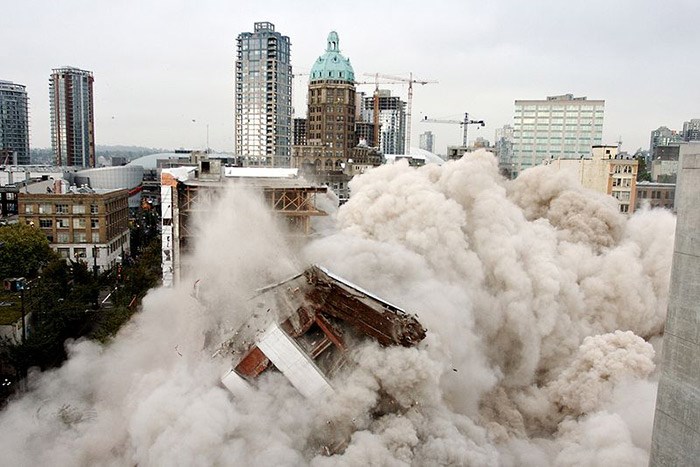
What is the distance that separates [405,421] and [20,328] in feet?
58.0

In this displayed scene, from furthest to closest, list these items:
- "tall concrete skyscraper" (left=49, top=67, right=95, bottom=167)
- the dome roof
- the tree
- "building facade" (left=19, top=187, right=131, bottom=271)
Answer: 1. "tall concrete skyscraper" (left=49, top=67, right=95, bottom=167)
2. the dome roof
3. "building facade" (left=19, top=187, right=131, bottom=271)
4. the tree

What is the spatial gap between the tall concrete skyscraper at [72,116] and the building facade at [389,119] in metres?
50.5

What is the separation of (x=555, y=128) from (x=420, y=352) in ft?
198

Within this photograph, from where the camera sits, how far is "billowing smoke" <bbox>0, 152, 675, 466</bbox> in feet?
40.7

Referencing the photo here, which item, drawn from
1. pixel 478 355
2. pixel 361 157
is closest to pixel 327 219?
pixel 478 355

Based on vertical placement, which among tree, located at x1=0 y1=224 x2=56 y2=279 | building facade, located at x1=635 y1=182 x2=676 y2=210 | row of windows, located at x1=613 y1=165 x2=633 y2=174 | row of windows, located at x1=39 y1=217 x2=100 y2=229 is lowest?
tree, located at x1=0 y1=224 x2=56 y2=279

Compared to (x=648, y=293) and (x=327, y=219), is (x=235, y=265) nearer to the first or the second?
(x=327, y=219)

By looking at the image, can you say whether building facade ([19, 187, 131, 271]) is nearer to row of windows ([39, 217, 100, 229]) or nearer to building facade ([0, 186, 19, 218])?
row of windows ([39, 217, 100, 229])

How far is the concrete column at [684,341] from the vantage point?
9.34 meters

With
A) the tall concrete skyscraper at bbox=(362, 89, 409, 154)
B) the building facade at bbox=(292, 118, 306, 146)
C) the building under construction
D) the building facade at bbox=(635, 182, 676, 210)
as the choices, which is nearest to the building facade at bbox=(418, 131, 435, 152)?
the tall concrete skyscraper at bbox=(362, 89, 409, 154)

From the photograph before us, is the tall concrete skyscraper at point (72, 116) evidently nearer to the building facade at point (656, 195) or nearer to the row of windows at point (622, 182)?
the row of windows at point (622, 182)

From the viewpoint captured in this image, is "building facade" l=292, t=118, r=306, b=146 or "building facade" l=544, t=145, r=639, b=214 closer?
"building facade" l=544, t=145, r=639, b=214

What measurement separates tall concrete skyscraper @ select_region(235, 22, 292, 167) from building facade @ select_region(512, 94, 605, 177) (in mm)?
32108

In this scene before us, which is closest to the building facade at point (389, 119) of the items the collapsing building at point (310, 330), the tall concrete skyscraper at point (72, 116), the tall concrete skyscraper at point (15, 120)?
the tall concrete skyscraper at point (72, 116)
